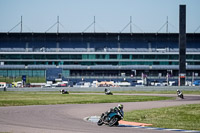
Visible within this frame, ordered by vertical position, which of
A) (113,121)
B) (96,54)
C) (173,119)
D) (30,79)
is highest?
(96,54)

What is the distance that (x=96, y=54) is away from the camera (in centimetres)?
13338

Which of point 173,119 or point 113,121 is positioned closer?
point 113,121

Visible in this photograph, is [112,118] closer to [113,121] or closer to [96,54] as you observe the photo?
[113,121]

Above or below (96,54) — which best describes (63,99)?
below

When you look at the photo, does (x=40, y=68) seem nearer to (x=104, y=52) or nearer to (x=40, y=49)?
(x=40, y=49)

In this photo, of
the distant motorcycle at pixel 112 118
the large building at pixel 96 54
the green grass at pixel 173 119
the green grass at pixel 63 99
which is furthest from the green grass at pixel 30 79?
the distant motorcycle at pixel 112 118

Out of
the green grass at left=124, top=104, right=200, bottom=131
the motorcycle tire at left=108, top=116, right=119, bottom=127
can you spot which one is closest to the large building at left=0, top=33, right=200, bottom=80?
the green grass at left=124, top=104, right=200, bottom=131

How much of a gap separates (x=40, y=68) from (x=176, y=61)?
134ft

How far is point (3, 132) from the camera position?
2331 cm

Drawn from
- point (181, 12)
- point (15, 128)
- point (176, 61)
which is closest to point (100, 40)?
point (176, 61)

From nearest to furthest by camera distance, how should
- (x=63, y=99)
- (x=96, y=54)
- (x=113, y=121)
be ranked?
(x=113, y=121) < (x=63, y=99) < (x=96, y=54)

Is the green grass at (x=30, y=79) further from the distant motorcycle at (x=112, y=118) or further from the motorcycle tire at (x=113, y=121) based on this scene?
the motorcycle tire at (x=113, y=121)

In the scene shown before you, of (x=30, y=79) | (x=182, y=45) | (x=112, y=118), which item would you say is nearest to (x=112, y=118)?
(x=112, y=118)

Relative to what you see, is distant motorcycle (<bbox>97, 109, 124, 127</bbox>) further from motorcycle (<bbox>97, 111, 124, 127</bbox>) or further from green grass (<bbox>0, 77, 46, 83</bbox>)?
green grass (<bbox>0, 77, 46, 83</bbox>)
